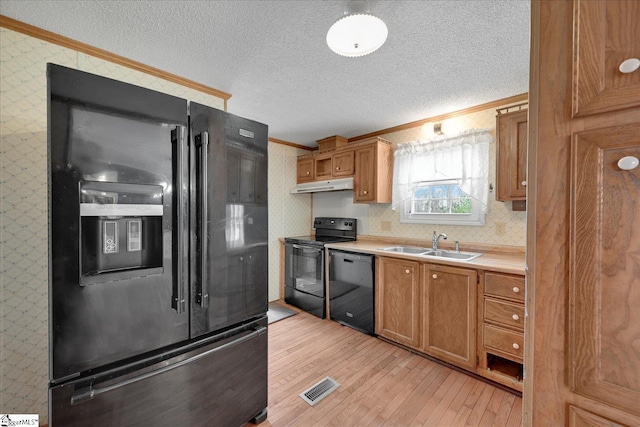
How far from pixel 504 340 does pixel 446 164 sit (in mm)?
1806

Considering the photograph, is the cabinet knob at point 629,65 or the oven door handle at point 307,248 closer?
the cabinet knob at point 629,65

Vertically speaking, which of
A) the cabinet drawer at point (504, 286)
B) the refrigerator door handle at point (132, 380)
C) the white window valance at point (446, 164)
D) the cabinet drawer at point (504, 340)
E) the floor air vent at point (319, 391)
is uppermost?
the white window valance at point (446, 164)

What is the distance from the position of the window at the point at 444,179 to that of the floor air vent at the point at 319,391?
204 cm

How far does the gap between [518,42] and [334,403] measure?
2.76 metres

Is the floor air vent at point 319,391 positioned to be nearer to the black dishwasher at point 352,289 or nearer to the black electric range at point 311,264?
the black dishwasher at point 352,289

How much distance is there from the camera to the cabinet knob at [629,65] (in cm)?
62

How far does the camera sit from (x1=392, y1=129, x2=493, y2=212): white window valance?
109 inches

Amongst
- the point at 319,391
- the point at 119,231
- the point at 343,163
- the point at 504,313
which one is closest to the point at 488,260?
the point at 504,313

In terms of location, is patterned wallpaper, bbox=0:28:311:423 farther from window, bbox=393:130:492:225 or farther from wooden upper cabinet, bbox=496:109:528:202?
wooden upper cabinet, bbox=496:109:528:202

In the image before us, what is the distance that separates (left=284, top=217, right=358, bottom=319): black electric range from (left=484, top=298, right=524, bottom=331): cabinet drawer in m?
1.83

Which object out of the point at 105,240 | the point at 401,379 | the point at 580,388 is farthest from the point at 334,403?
the point at 105,240

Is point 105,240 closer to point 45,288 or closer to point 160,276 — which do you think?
point 160,276

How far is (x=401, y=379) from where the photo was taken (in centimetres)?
220

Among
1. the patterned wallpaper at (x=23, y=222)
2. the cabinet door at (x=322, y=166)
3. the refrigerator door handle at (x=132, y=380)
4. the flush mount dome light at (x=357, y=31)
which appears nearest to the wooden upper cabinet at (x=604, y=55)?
the flush mount dome light at (x=357, y=31)
